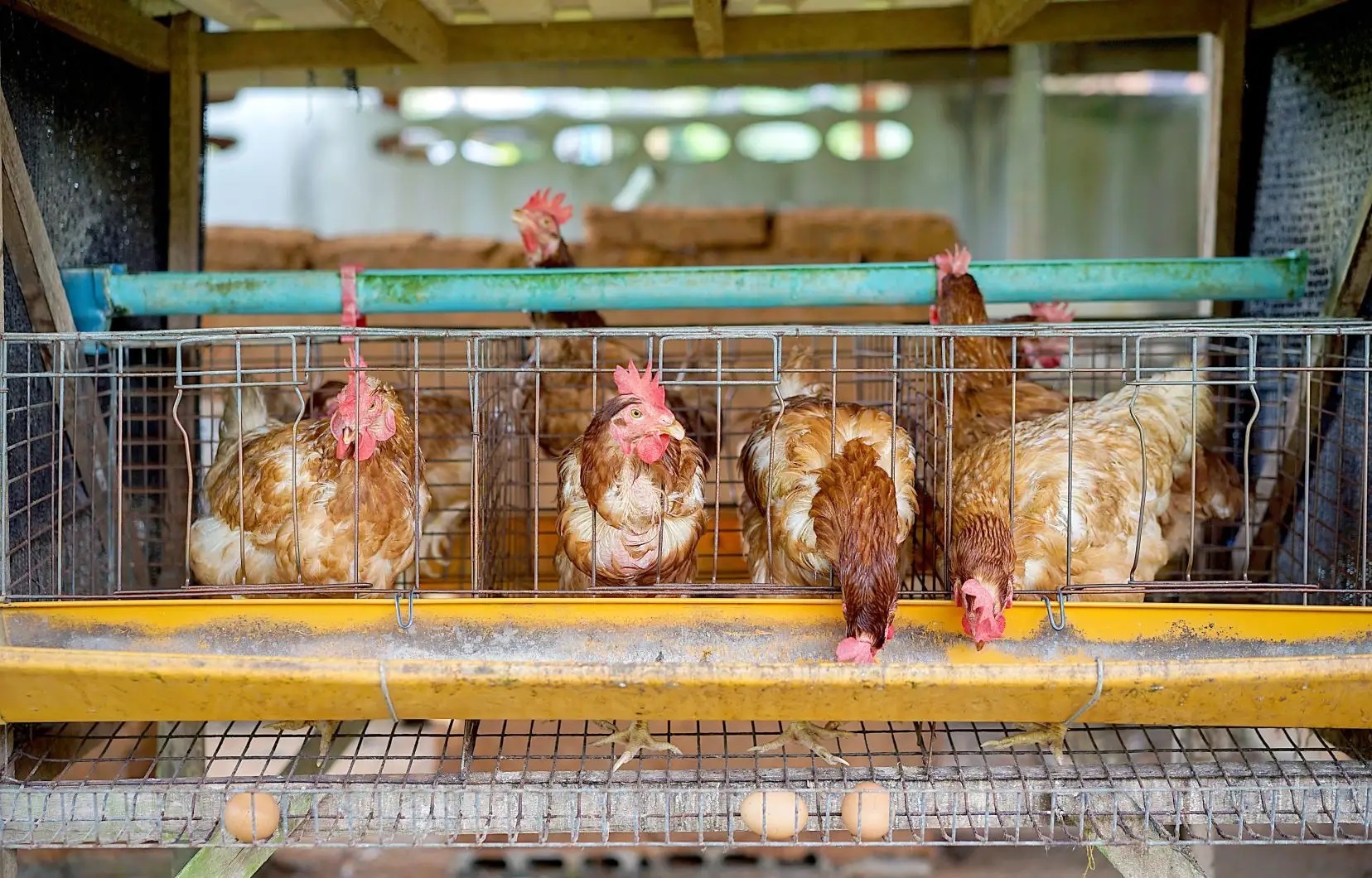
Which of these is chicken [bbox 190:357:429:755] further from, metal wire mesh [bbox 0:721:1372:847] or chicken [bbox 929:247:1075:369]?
chicken [bbox 929:247:1075:369]

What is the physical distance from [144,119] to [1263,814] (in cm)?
310

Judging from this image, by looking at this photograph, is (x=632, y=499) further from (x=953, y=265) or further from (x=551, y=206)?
(x=551, y=206)

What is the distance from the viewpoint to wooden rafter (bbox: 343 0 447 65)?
2.59m

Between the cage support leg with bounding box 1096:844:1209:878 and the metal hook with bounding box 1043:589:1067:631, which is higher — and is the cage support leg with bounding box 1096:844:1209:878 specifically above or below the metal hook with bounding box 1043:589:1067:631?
below

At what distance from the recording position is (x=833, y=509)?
2.09 m

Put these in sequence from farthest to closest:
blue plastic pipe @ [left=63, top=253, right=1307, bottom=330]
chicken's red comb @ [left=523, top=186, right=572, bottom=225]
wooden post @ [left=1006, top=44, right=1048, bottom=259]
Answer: wooden post @ [left=1006, top=44, right=1048, bottom=259] < chicken's red comb @ [left=523, top=186, right=572, bottom=225] < blue plastic pipe @ [left=63, top=253, right=1307, bottom=330]

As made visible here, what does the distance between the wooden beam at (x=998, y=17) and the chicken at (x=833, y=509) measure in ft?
3.22

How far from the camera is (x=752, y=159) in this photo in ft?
26.7

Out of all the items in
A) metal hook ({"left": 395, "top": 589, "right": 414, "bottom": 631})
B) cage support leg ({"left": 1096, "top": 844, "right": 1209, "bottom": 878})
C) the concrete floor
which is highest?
metal hook ({"left": 395, "top": 589, "right": 414, "bottom": 631})

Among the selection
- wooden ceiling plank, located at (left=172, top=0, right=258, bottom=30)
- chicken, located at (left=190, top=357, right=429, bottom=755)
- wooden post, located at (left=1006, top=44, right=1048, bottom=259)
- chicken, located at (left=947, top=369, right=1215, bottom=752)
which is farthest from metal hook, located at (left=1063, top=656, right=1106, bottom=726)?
wooden post, located at (left=1006, top=44, right=1048, bottom=259)

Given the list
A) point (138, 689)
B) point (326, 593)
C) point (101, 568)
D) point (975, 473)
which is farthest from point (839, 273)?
point (101, 568)

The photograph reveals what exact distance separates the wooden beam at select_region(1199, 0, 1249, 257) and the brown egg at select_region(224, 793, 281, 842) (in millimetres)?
2746

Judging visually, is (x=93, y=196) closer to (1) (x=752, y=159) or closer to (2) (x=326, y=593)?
(2) (x=326, y=593)

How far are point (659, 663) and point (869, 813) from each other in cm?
46
